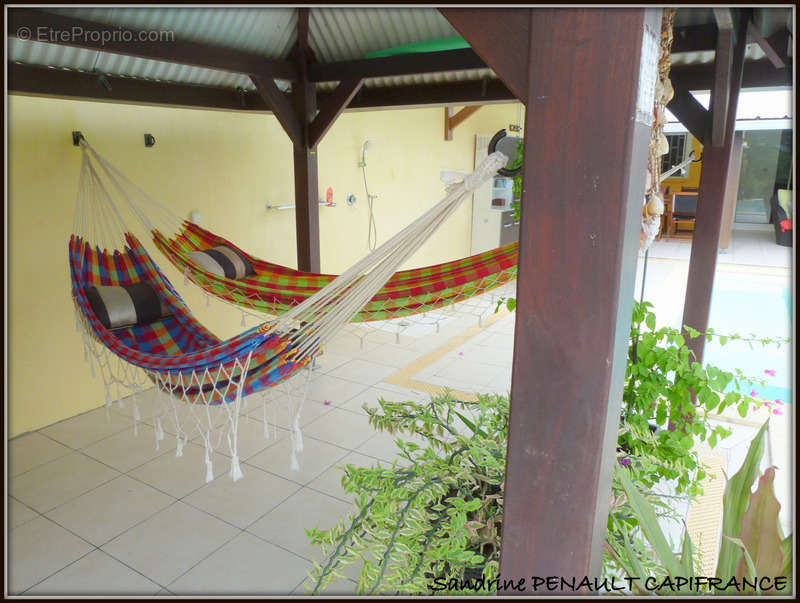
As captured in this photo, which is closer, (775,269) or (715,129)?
(715,129)

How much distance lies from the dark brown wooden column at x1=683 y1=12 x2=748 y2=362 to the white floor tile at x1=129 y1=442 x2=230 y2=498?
219cm

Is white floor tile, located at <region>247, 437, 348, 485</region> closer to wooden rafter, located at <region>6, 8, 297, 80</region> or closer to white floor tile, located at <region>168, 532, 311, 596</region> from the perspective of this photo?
white floor tile, located at <region>168, 532, 311, 596</region>

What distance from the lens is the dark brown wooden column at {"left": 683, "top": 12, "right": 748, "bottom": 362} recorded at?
213 cm

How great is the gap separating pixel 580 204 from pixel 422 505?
69 cm

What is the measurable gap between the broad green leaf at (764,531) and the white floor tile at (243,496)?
157cm

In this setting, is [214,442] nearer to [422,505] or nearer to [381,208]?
[422,505]

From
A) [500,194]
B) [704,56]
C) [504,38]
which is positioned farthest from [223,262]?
[500,194]

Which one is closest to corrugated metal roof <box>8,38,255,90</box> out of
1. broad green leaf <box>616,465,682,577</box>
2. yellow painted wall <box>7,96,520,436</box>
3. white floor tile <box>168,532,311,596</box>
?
yellow painted wall <box>7,96,520,436</box>

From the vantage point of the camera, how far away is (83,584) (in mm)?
1626

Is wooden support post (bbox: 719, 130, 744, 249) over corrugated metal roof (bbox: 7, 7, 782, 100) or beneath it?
beneath

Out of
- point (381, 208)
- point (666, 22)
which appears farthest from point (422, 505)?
point (381, 208)

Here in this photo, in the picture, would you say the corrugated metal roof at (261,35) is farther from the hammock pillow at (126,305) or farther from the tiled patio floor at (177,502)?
the tiled patio floor at (177,502)

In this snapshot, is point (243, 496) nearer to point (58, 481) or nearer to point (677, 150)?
point (58, 481)

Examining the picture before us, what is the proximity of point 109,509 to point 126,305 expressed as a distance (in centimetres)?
78
